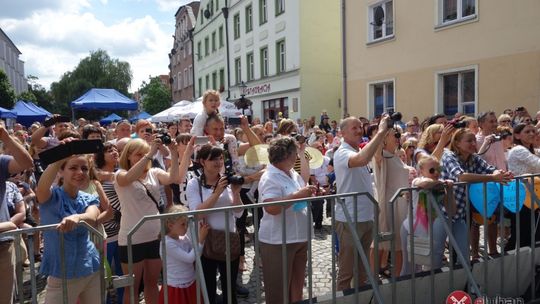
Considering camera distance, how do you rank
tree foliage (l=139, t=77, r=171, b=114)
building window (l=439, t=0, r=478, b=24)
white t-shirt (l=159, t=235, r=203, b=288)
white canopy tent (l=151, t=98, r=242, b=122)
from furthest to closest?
1. tree foliage (l=139, t=77, r=171, b=114)
2. white canopy tent (l=151, t=98, r=242, b=122)
3. building window (l=439, t=0, r=478, b=24)
4. white t-shirt (l=159, t=235, r=203, b=288)

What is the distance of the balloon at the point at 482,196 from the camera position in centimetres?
406

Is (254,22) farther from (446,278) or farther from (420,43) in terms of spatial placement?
(446,278)

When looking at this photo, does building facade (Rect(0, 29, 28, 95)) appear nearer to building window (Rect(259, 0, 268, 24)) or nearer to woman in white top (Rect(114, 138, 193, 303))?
building window (Rect(259, 0, 268, 24))

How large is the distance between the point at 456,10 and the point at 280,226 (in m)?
12.5

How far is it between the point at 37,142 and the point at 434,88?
40.5 ft

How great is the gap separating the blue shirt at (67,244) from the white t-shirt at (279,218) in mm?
1301

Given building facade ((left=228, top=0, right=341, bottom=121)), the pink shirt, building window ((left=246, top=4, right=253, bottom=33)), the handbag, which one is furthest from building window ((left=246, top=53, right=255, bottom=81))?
the handbag

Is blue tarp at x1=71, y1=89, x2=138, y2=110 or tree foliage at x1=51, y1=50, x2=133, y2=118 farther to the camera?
tree foliage at x1=51, y1=50, x2=133, y2=118

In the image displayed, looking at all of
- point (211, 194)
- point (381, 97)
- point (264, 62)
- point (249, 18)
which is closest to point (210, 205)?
point (211, 194)

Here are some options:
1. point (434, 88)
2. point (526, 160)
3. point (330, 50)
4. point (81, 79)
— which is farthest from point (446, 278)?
point (81, 79)

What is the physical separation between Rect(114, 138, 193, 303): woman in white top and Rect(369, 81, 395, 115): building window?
13474 mm

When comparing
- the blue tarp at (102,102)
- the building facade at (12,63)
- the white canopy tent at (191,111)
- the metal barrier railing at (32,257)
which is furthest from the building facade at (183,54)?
the metal barrier railing at (32,257)

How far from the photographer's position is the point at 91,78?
52.2 m

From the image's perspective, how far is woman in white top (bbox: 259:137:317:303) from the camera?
3398 mm
